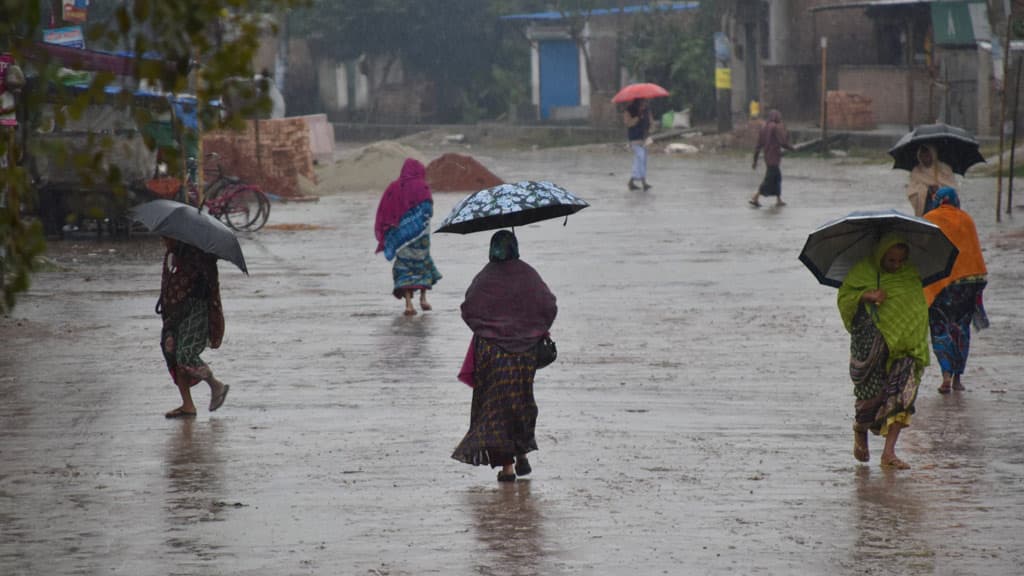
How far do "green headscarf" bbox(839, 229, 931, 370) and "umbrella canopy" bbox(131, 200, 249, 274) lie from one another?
3863 mm

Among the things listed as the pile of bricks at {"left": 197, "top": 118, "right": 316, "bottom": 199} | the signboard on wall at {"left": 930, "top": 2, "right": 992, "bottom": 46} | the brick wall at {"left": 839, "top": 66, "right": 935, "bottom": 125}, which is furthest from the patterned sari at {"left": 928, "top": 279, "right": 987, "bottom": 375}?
the brick wall at {"left": 839, "top": 66, "right": 935, "bottom": 125}

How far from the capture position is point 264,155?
1178 inches

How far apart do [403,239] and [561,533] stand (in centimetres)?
789

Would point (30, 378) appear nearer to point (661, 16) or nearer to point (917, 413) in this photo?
point (917, 413)

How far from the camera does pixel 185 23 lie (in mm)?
4102

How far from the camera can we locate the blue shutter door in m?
54.6

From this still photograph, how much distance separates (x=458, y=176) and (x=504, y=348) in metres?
24.6

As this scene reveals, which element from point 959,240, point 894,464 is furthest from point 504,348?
point 959,240

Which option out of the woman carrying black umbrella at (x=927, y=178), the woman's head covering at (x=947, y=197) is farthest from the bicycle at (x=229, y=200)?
the woman's head covering at (x=947, y=197)

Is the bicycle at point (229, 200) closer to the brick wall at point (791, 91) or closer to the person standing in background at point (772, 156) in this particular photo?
the person standing in background at point (772, 156)

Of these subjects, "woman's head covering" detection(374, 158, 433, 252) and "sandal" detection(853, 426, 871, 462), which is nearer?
"sandal" detection(853, 426, 871, 462)

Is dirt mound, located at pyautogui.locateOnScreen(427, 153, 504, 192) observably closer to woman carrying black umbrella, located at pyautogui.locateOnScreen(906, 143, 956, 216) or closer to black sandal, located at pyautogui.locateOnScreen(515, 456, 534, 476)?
woman carrying black umbrella, located at pyautogui.locateOnScreen(906, 143, 956, 216)

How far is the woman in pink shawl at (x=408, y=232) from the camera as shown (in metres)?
14.8

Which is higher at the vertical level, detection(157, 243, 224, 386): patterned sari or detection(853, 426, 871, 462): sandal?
detection(157, 243, 224, 386): patterned sari
